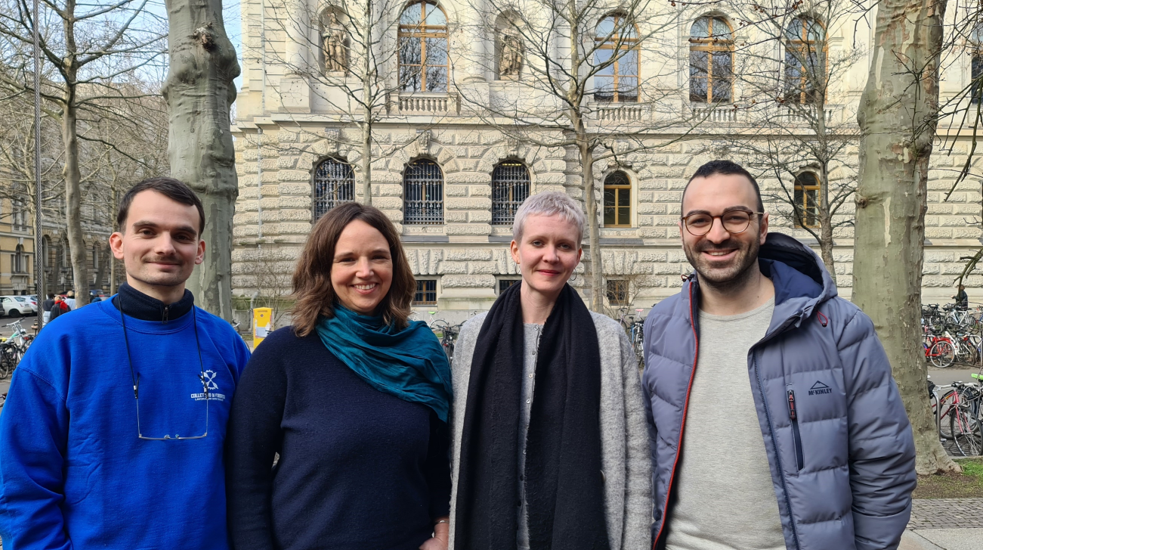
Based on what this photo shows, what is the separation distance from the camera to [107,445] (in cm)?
Answer: 204

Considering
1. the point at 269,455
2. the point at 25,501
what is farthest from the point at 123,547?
the point at 269,455

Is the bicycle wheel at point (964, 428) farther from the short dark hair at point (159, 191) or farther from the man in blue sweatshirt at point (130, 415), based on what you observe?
the short dark hair at point (159, 191)

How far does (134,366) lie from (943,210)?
25.3 meters

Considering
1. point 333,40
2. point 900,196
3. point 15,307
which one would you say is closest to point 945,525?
point 900,196

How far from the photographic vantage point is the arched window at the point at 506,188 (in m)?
22.5

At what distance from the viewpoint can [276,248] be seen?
21.3 meters

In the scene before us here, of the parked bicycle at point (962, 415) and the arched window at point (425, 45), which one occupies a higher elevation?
the arched window at point (425, 45)

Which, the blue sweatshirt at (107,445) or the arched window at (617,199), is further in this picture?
the arched window at (617,199)

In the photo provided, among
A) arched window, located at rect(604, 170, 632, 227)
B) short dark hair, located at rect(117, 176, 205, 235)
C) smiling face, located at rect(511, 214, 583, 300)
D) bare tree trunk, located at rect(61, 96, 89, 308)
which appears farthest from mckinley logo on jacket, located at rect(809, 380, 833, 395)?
arched window, located at rect(604, 170, 632, 227)

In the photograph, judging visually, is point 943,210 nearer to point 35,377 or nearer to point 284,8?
point 284,8

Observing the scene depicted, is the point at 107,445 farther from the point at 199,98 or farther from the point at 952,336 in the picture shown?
the point at 952,336

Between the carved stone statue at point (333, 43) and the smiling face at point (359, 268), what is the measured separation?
63.1 feet

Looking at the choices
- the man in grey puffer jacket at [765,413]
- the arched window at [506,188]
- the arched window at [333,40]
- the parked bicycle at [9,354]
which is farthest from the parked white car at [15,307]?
the man in grey puffer jacket at [765,413]

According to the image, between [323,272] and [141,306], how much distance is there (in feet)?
1.88
